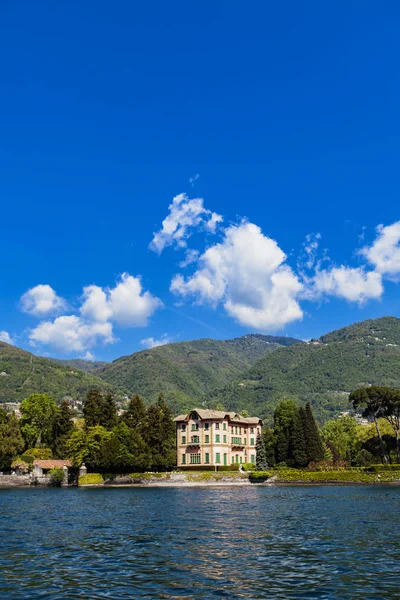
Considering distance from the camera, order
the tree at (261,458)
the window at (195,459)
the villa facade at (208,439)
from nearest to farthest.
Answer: the tree at (261,458)
the villa facade at (208,439)
the window at (195,459)

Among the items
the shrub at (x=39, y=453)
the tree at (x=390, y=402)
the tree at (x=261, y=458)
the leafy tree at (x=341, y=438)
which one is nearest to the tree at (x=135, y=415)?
the shrub at (x=39, y=453)

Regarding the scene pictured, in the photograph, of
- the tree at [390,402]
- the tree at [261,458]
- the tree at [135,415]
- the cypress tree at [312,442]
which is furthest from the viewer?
the tree at [135,415]

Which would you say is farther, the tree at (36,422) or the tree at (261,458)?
the tree at (36,422)

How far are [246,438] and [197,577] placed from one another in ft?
359

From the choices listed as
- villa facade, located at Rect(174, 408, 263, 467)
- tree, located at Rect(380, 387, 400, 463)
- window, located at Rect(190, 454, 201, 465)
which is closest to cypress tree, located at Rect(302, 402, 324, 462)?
tree, located at Rect(380, 387, 400, 463)

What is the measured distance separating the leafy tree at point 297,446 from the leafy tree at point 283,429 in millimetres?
1446

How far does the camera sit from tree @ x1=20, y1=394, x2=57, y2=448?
121750 mm

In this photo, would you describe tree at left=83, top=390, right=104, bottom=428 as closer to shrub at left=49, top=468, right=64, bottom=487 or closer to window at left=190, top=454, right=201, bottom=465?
shrub at left=49, top=468, right=64, bottom=487

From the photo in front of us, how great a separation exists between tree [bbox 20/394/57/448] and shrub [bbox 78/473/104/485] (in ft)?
75.7

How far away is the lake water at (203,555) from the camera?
17031 millimetres

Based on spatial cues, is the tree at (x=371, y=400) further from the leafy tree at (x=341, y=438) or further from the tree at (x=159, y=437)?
the tree at (x=159, y=437)

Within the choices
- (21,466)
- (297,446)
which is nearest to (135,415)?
(21,466)

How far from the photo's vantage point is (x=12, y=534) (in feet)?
100

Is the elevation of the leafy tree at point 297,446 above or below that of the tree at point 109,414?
below
